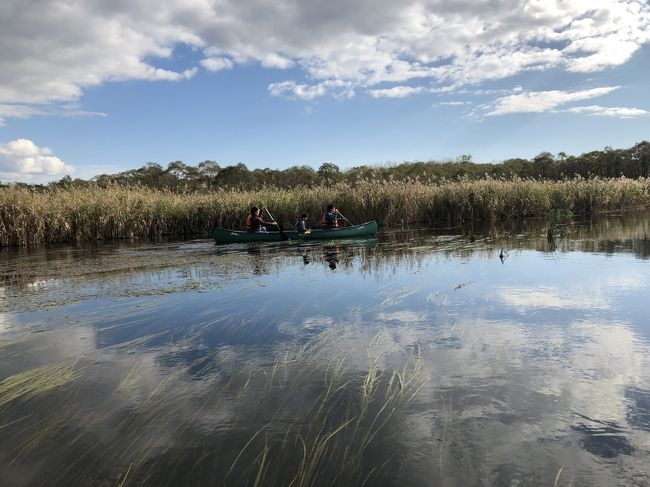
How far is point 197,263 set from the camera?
37.1 feet

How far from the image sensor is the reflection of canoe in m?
16.4

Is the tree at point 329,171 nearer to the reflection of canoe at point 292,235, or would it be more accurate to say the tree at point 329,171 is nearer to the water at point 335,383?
the reflection of canoe at point 292,235

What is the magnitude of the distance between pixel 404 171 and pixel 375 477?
67.3 m

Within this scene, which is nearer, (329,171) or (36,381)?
(36,381)

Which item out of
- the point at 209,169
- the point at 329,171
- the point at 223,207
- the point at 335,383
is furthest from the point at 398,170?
the point at 335,383

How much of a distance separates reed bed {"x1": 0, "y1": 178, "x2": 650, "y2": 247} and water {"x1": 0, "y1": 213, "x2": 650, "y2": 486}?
12.7 m

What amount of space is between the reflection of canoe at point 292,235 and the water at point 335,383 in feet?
28.2

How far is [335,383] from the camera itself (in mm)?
3666

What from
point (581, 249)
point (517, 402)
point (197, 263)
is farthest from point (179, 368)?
point (581, 249)

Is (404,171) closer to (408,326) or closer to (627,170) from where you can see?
(627,170)

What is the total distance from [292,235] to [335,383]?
520 inches

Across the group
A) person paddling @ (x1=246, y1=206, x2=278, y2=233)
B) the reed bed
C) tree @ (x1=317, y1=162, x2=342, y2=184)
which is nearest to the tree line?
tree @ (x1=317, y1=162, x2=342, y2=184)

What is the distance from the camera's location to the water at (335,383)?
2590 mm

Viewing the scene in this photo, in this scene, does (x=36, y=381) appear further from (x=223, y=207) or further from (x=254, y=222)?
(x=223, y=207)
